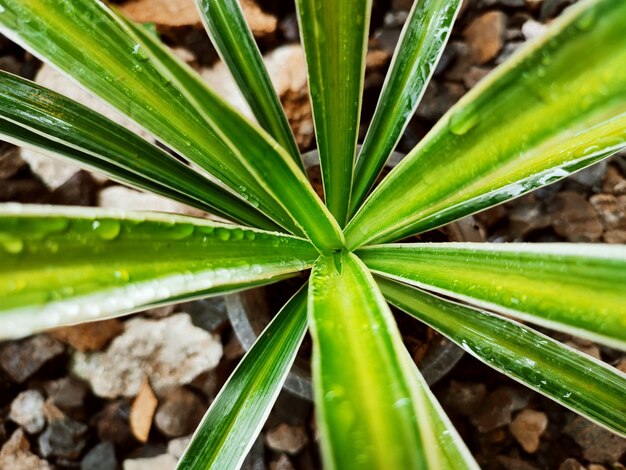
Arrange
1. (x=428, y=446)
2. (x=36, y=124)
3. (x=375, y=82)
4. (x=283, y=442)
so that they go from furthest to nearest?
1. (x=375, y=82)
2. (x=283, y=442)
3. (x=36, y=124)
4. (x=428, y=446)

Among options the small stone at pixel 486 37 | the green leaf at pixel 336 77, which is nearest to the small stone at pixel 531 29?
the small stone at pixel 486 37

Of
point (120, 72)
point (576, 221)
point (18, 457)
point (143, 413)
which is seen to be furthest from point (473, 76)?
point (18, 457)

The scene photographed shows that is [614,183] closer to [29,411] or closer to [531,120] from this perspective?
[531,120]

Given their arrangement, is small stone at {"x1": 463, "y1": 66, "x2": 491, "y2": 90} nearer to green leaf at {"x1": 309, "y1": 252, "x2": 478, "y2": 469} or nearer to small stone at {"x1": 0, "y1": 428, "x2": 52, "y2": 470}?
green leaf at {"x1": 309, "y1": 252, "x2": 478, "y2": 469}

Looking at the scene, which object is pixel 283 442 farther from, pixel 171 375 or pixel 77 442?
pixel 77 442

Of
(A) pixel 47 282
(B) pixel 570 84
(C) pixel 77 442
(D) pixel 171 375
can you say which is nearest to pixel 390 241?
(B) pixel 570 84

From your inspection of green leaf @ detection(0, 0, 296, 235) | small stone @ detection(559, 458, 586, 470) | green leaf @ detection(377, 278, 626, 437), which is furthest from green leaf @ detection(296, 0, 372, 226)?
small stone @ detection(559, 458, 586, 470)

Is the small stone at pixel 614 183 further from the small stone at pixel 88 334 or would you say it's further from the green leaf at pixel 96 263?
the small stone at pixel 88 334
